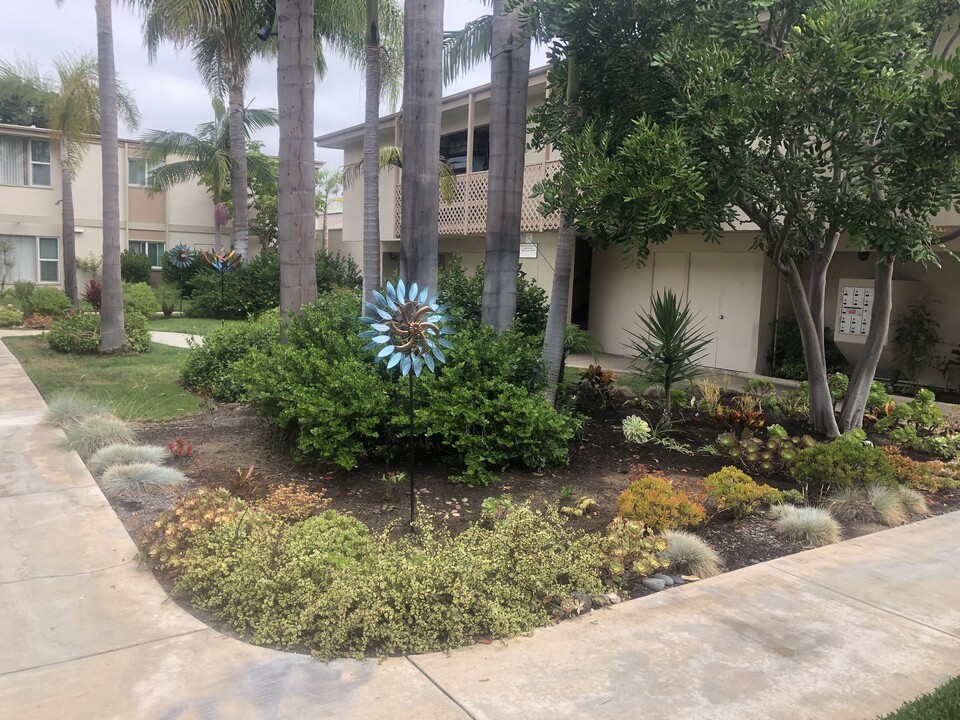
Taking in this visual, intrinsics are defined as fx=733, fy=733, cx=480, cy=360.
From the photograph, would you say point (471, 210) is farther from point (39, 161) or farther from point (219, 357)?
point (39, 161)

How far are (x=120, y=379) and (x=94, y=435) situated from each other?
393 cm

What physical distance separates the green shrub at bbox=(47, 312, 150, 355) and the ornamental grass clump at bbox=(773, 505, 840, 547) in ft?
38.8

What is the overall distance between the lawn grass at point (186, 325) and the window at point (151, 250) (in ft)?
32.2

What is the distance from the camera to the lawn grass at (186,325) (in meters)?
18.0

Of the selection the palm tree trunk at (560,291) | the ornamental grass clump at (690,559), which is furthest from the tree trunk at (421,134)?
the ornamental grass clump at (690,559)

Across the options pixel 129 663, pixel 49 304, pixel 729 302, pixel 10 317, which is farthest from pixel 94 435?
pixel 10 317

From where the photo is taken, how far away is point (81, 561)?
4.55 m

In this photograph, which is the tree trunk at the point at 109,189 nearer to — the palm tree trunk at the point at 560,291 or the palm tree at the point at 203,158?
the palm tree trunk at the point at 560,291

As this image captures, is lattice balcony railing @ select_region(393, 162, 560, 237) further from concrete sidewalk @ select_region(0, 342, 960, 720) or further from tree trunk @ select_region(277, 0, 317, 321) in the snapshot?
concrete sidewalk @ select_region(0, 342, 960, 720)

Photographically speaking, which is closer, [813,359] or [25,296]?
[813,359]

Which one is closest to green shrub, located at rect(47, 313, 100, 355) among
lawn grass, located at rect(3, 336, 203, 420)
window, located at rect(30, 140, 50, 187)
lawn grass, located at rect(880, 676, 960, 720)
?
lawn grass, located at rect(3, 336, 203, 420)

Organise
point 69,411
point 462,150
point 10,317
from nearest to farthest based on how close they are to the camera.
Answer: point 69,411, point 10,317, point 462,150

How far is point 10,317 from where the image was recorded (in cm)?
1861

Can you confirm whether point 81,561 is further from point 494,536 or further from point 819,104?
point 819,104
